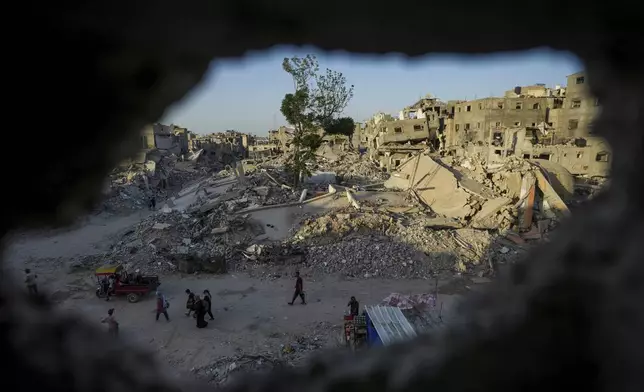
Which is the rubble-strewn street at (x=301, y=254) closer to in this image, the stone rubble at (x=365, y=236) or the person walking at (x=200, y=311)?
the stone rubble at (x=365, y=236)

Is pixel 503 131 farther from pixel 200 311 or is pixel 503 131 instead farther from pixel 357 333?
pixel 200 311

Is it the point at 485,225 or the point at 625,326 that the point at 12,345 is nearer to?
the point at 625,326

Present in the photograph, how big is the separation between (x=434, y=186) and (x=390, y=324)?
39.3 ft

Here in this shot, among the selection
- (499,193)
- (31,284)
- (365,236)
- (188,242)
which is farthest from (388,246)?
(31,284)

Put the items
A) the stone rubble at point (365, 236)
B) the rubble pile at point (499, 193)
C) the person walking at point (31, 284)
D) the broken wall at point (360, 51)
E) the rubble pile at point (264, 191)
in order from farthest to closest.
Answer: the rubble pile at point (264, 191) < the rubble pile at point (499, 193) < the stone rubble at point (365, 236) < the person walking at point (31, 284) < the broken wall at point (360, 51)

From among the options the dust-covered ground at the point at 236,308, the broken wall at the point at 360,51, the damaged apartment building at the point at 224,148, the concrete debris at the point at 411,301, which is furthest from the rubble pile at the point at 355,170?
the broken wall at the point at 360,51

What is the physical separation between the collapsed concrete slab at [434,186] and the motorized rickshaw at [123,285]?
11.0 meters

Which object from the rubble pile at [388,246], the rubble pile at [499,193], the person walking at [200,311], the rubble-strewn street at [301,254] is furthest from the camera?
the rubble pile at [499,193]

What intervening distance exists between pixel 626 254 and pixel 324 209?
14.6 metres

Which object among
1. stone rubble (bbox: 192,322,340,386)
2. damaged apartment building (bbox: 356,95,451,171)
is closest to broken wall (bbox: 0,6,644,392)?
stone rubble (bbox: 192,322,340,386)

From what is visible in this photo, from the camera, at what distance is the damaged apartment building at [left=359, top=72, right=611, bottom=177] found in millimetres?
21211

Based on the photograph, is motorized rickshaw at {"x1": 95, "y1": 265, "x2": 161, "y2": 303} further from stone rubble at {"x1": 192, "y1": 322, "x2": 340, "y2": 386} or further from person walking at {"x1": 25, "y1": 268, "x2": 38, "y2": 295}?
stone rubble at {"x1": 192, "y1": 322, "x2": 340, "y2": 386}

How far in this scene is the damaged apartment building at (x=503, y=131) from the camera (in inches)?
835

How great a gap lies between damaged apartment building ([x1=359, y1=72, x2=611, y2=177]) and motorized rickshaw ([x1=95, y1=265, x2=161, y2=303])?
722 inches
